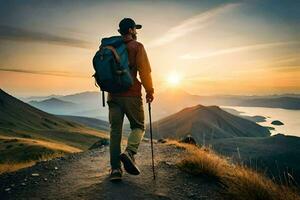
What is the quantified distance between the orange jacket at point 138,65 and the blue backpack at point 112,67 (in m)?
0.19

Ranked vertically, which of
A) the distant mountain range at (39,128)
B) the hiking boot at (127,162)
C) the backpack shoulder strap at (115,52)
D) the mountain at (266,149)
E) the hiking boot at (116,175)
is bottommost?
the mountain at (266,149)

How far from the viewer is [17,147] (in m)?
49.1

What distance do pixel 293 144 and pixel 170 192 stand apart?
204 meters

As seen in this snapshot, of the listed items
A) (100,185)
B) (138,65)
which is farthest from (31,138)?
(138,65)

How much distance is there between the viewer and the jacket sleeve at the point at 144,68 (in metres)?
6.79

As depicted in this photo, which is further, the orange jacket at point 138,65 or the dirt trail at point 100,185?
the orange jacket at point 138,65

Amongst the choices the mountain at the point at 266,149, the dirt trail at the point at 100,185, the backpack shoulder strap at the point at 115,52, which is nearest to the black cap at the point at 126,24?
the backpack shoulder strap at the point at 115,52

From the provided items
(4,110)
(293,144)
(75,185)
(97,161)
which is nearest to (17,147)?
(97,161)

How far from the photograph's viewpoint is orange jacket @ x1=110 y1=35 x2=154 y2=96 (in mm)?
6805

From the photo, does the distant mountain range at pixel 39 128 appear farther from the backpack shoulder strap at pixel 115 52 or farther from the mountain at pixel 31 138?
the backpack shoulder strap at pixel 115 52

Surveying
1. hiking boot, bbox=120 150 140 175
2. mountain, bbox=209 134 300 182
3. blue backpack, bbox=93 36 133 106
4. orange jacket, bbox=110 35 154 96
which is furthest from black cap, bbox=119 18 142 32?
mountain, bbox=209 134 300 182

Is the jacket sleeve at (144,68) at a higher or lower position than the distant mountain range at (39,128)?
higher

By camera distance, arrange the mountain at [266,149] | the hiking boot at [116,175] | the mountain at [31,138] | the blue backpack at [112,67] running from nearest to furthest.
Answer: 1. the blue backpack at [112,67]
2. the hiking boot at [116,175]
3. the mountain at [31,138]
4. the mountain at [266,149]

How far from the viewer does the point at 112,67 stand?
6.47m
